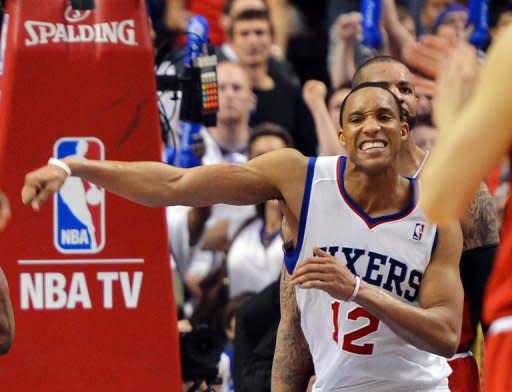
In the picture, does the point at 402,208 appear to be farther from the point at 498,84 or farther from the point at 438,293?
the point at 498,84

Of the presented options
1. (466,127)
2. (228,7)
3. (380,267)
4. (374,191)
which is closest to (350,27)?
(228,7)

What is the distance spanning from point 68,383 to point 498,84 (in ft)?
9.61

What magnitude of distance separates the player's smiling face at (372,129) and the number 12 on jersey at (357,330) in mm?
502

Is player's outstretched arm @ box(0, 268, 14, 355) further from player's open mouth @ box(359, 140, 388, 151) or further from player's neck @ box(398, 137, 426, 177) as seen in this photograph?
player's neck @ box(398, 137, 426, 177)

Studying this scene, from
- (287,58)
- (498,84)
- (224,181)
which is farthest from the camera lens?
(287,58)

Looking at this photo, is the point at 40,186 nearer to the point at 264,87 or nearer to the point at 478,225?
the point at 478,225

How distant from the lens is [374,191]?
5102 mm

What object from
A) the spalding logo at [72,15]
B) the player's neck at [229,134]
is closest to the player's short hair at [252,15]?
the player's neck at [229,134]

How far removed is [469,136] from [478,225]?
2342mm

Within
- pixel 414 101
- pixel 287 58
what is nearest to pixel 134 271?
pixel 414 101

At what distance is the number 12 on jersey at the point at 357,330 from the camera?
5.07m

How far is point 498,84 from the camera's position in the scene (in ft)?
10.7

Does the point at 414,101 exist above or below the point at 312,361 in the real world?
above

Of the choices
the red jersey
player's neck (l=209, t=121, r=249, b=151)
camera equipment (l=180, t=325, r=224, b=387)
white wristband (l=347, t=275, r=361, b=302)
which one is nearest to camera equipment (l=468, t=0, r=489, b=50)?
player's neck (l=209, t=121, r=249, b=151)
